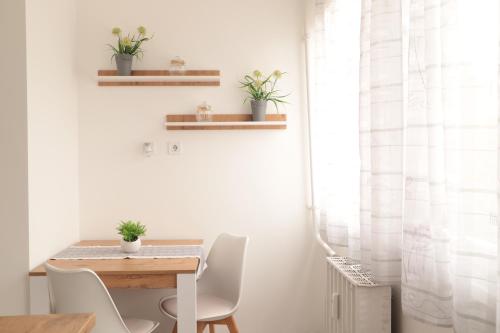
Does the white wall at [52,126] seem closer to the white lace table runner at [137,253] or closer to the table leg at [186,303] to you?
the white lace table runner at [137,253]

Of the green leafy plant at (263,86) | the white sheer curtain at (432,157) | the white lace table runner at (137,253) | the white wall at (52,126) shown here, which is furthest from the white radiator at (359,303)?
the white wall at (52,126)

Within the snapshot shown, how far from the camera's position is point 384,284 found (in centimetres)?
208

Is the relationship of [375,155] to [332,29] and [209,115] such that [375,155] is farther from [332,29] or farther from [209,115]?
[209,115]

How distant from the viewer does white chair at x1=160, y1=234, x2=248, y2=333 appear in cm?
305

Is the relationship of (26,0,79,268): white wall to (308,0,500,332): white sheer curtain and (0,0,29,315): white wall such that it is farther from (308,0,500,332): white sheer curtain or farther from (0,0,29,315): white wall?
(308,0,500,332): white sheer curtain

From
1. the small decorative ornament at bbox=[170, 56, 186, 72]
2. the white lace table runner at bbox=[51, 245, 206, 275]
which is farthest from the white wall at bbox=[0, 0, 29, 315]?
the small decorative ornament at bbox=[170, 56, 186, 72]

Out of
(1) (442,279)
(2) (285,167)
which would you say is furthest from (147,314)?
(1) (442,279)

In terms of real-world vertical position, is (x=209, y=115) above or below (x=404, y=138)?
above

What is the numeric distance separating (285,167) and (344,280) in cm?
147

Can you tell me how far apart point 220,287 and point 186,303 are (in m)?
0.68

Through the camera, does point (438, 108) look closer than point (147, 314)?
Yes

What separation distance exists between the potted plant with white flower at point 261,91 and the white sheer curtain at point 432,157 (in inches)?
52.1

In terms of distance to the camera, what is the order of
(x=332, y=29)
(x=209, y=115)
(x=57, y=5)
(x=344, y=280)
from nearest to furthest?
(x=344, y=280) → (x=332, y=29) → (x=57, y=5) → (x=209, y=115)

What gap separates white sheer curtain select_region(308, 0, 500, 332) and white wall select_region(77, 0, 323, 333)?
1.32 metres
